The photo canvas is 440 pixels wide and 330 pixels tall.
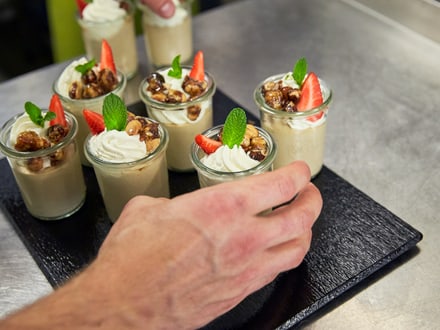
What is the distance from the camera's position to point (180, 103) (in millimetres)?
1494

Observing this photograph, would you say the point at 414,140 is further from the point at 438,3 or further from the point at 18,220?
the point at 18,220

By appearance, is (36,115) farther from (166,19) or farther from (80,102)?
(166,19)

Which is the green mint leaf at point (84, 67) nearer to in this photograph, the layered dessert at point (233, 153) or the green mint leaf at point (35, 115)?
the green mint leaf at point (35, 115)

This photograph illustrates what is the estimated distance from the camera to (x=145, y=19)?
6.49ft

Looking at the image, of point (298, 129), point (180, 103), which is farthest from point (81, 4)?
point (298, 129)

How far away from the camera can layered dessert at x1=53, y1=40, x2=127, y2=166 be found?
1.57m

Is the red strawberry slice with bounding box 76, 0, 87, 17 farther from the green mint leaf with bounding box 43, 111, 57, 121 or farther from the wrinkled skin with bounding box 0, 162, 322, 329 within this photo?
the wrinkled skin with bounding box 0, 162, 322, 329

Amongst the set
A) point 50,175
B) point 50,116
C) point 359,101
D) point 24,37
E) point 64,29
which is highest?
point 50,116

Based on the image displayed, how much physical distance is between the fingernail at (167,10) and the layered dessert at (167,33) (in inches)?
1.0

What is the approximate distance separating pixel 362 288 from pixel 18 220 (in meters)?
0.82

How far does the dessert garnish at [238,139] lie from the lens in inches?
50.6

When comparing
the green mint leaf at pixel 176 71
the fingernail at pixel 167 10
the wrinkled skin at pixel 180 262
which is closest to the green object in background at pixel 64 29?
the fingernail at pixel 167 10

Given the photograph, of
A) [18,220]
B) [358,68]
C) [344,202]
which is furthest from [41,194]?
[358,68]

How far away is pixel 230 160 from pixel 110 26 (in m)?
0.83
